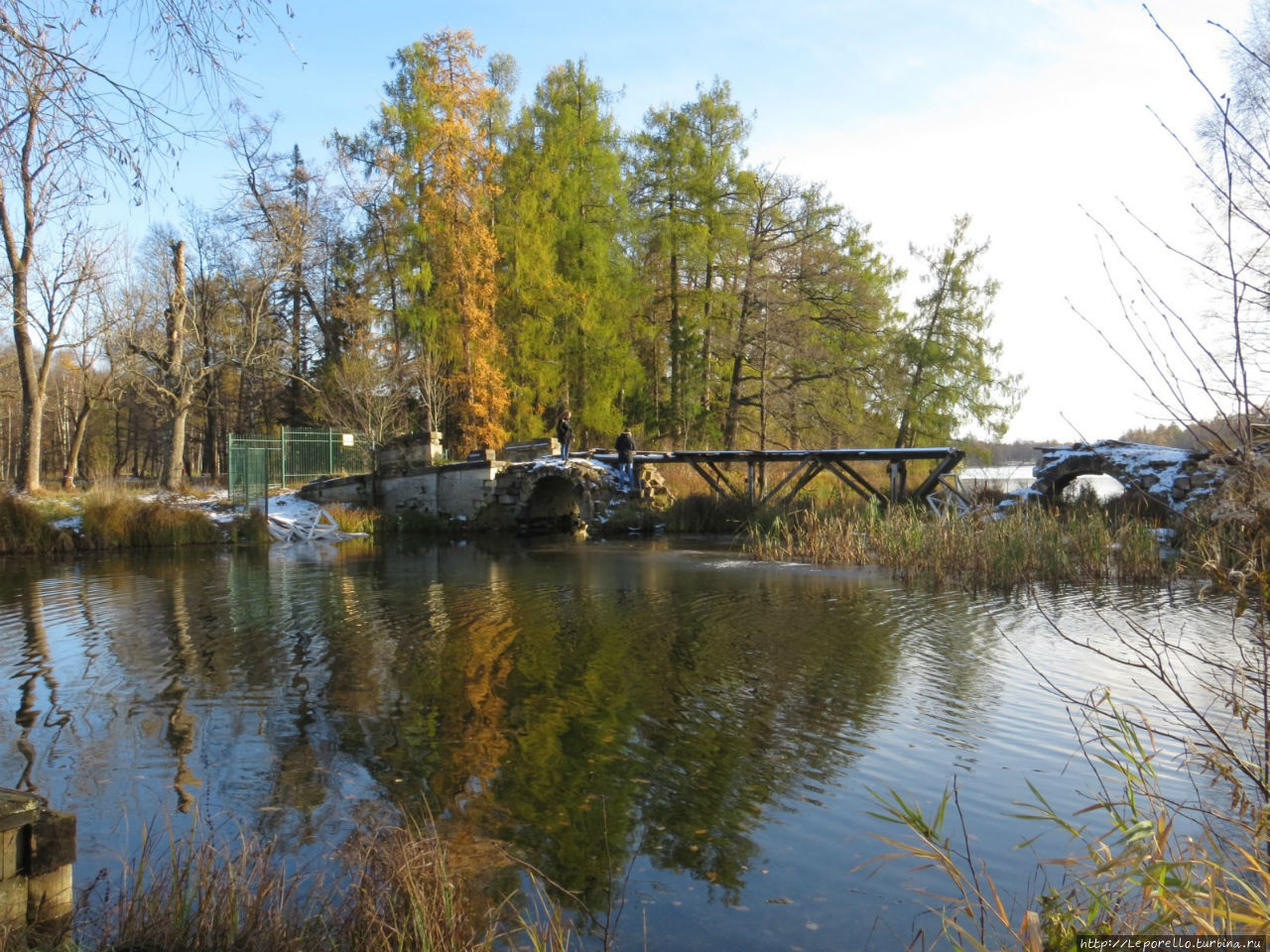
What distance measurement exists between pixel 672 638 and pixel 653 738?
359 cm

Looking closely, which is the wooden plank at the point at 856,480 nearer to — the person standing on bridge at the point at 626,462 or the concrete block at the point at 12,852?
the person standing on bridge at the point at 626,462

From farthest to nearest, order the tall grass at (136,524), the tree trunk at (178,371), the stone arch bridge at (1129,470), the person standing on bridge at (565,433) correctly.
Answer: the tree trunk at (178,371) < the person standing on bridge at (565,433) < the tall grass at (136,524) < the stone arch bridge at (1129,470)

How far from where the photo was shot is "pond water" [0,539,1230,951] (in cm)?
446

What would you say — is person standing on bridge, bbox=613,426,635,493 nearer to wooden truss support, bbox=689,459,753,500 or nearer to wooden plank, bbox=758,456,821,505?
wooden truss support, bbox=689,459,753,500

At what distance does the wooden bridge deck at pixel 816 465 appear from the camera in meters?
22.5

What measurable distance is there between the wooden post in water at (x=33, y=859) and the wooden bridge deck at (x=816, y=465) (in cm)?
1962

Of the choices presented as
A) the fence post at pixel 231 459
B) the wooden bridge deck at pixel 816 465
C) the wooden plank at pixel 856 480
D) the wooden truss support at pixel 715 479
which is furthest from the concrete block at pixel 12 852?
the wooden truss support at pixel 715 479

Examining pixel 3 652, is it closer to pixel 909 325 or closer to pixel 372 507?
pixel 372 507

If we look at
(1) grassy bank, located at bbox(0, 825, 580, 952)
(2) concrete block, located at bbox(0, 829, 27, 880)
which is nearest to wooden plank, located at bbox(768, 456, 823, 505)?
(1) grassy bank, located at bbox(0, 825, 580, 952)

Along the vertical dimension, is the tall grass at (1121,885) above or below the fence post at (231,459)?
below

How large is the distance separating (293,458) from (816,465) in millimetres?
15576

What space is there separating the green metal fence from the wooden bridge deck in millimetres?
6906

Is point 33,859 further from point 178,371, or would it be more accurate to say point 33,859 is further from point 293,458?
point 178,371

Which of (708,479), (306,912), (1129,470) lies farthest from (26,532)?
(1129,470)
